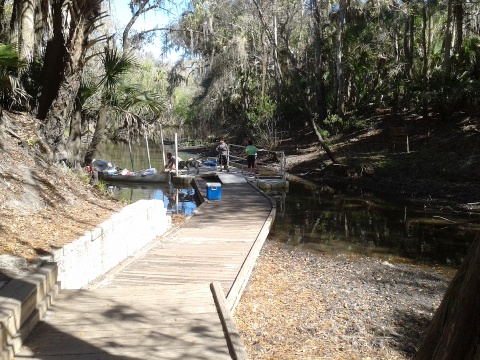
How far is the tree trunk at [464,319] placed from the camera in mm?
2338

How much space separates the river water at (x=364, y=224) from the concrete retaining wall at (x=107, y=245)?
4.07 m

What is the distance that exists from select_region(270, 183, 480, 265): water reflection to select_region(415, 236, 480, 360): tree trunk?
8132 mm

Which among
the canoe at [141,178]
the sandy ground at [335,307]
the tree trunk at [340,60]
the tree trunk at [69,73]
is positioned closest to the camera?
the sandy ground at [335,307]

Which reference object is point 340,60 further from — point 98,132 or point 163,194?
point 98,132

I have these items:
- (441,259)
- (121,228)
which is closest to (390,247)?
(441,259)

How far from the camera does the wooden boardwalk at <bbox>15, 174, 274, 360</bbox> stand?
3943 millimetres

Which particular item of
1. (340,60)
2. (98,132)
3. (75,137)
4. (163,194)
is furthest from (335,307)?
(340,60)

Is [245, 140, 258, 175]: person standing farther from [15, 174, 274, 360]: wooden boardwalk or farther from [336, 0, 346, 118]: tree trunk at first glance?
[15, 174, 274, 360]: wooden boardwalk

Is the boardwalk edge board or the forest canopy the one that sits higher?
the forest canopy

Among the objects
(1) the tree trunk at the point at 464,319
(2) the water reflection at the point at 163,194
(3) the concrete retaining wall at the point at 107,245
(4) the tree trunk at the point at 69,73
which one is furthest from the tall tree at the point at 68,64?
(1) the tree trunk at the point at 464,319

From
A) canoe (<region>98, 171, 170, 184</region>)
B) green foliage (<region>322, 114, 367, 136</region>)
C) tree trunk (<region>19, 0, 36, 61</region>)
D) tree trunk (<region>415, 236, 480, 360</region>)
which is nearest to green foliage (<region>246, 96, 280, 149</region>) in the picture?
green foliage (<region>322, 114, 367, 136</region>)

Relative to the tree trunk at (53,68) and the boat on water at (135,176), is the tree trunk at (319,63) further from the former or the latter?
the tree trunk at (53,68)

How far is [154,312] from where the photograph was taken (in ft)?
15.7

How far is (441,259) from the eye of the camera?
10227 millimetres
